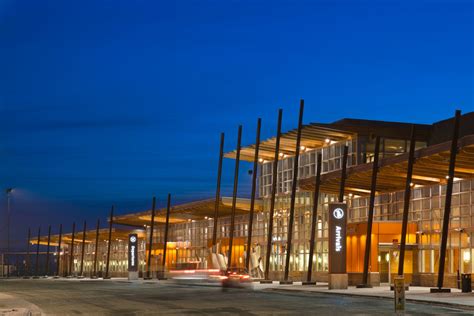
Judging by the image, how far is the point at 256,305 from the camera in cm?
3041

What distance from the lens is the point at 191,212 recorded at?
91.0 meters

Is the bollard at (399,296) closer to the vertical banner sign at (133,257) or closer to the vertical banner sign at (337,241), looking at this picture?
the vertical banner sign at (337,241)

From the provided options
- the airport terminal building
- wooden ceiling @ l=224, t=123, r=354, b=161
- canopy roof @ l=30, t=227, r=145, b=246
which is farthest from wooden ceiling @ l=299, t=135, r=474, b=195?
canopy roof @ l=30, t=227, r=145, b=246

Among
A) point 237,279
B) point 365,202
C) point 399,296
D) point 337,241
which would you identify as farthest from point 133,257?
point 399,296

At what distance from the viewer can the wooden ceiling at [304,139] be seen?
64.0m

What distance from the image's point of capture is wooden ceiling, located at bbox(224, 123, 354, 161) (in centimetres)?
6397

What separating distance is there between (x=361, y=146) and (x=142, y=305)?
37.4m

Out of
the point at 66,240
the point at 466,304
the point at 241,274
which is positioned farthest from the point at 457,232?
the point at 66,240

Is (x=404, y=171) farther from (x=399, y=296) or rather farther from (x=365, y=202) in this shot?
(x=399, y=296)

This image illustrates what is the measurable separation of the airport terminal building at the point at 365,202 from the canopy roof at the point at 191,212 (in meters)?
0.16

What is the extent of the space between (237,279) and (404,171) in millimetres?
11699

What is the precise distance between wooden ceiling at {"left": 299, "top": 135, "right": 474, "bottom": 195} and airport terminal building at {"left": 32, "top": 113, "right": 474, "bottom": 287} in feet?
0.19

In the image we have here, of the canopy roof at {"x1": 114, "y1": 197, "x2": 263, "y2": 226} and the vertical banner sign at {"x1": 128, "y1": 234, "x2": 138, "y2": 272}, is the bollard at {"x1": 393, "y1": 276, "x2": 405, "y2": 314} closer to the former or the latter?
the canopy roof at {"x1": 114, "y1": 197, "x2": 263, "y2": 226}

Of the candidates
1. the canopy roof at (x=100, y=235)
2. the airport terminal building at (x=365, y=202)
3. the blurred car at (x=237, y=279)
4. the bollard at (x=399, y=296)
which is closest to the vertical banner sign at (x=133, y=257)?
the airport terminal building at (x=365, y=202)
